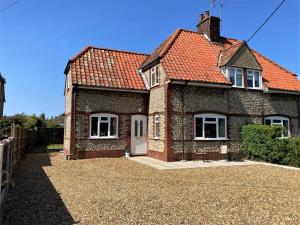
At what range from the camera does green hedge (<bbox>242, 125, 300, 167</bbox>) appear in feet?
48.8

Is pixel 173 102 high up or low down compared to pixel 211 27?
down

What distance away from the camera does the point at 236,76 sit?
18.1 meters

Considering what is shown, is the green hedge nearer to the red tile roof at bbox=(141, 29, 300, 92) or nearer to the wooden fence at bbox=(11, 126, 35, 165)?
the red tile roof at bbox=(141, 29, 300, 92)

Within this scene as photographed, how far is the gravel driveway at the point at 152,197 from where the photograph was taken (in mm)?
6016

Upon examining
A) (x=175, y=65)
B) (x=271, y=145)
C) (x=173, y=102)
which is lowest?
(x=271, y=145)

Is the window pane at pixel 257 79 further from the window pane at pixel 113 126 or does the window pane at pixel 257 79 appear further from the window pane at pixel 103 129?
the window pane at pixel 103 129

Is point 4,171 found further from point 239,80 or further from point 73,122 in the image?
point 239,80

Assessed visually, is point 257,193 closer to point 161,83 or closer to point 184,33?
point 161,83

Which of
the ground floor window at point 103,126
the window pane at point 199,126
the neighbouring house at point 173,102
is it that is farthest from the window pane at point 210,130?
the ground floor window at point 103,126

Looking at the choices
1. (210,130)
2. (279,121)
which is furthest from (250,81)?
(210,130)

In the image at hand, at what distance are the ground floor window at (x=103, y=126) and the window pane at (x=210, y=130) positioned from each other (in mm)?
5671

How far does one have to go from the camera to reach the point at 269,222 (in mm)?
5820

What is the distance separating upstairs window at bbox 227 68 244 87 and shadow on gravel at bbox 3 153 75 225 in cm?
1283

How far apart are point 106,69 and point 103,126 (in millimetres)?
4159
